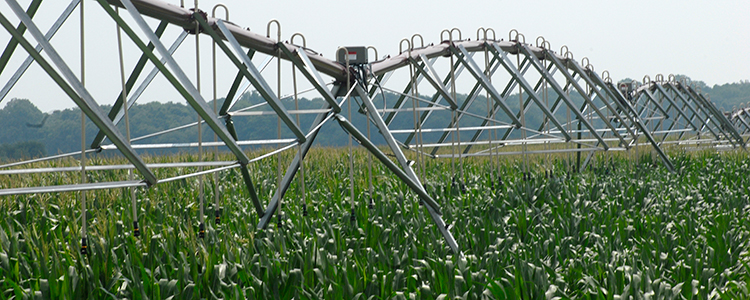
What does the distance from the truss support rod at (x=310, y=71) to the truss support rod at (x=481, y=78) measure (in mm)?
3042

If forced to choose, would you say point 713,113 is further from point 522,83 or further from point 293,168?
point 293,168

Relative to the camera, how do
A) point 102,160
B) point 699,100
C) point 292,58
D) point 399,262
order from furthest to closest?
point 699,100, point 102,160, point 292,58, point 399,262

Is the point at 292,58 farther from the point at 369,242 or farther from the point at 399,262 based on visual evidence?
the point at 399,262

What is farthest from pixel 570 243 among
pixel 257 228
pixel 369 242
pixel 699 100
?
pixel 699 100

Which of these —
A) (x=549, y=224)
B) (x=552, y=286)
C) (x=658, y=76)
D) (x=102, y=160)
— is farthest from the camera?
(x=658, y=76)

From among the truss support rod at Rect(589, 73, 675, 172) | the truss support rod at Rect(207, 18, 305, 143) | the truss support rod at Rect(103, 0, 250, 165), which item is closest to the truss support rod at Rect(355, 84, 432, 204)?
the truss support rod at Rect(207, 18, 305, 143)

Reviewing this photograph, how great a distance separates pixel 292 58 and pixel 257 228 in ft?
5.22

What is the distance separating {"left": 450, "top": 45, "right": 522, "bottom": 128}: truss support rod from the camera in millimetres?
8336

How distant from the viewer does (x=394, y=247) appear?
17.9 ft

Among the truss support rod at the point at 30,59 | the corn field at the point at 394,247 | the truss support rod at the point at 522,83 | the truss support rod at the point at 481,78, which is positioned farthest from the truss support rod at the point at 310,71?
the truss support rod at the point at 522,83

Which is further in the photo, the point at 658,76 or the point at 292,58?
the point at 658,76

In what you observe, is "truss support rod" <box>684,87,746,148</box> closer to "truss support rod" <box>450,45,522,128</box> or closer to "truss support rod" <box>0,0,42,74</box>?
"truss support rod" <box>450,45,522,128</box>

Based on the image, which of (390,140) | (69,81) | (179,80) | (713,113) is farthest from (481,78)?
(713,113)

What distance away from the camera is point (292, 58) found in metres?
5.78
